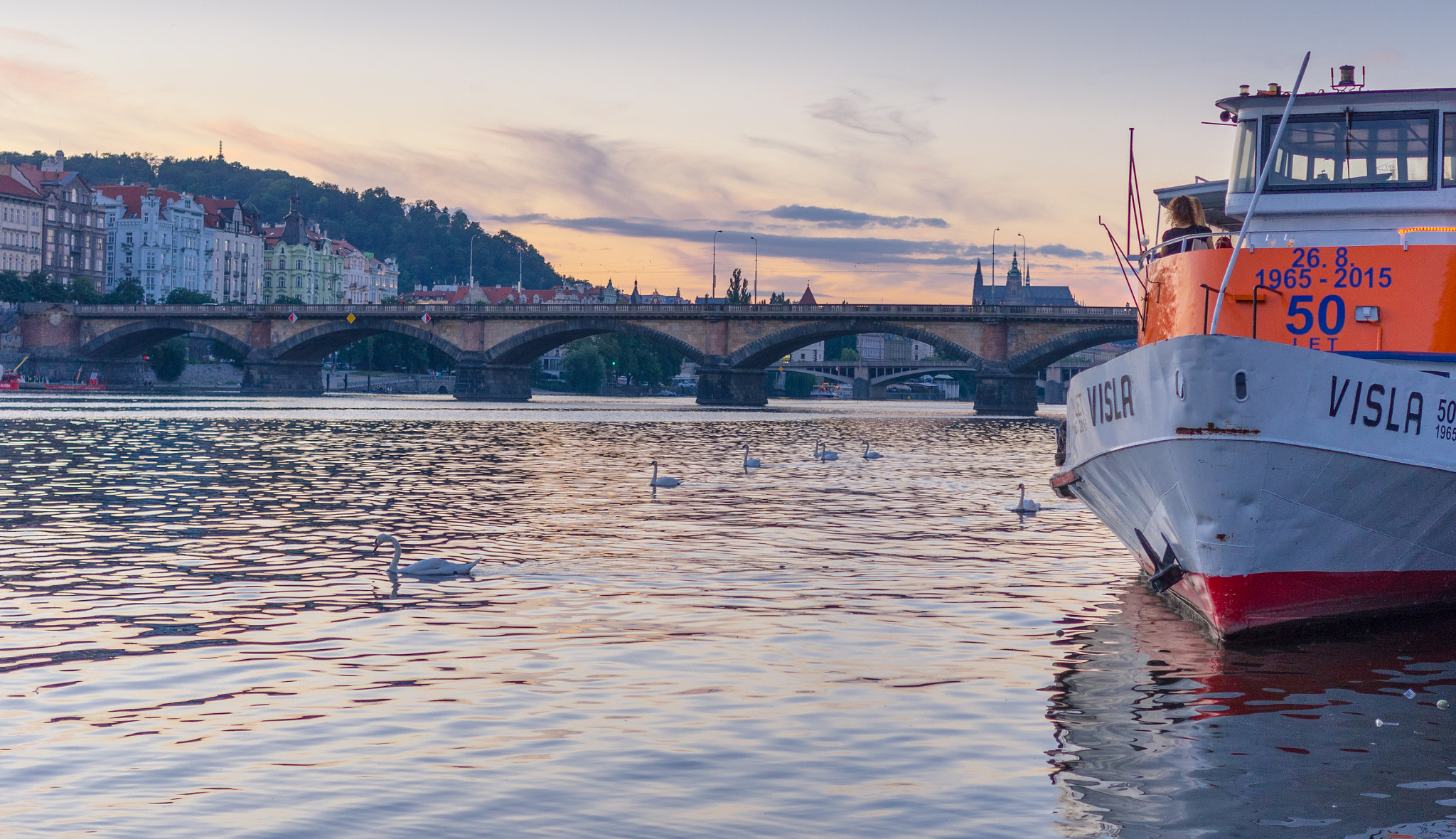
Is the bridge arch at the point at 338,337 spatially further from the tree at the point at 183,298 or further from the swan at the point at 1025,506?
the swan at the point at 1025,506

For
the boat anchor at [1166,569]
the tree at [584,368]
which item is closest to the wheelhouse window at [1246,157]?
the boat anchor at [1166,569]

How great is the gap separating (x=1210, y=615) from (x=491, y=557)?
9.68m

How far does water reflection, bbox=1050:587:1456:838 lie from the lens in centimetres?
895

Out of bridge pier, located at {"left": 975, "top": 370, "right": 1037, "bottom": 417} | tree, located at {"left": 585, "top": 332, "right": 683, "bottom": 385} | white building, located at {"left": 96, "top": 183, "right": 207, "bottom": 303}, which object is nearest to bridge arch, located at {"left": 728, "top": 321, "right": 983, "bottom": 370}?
bridge pier, located at {"left": 975, "top": 370, "right": 1037, "bottom": 417}

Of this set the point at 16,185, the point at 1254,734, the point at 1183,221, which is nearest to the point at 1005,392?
the point at 1183,221

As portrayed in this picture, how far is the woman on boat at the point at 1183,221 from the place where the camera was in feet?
54.4

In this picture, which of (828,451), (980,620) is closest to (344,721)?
(980,620)

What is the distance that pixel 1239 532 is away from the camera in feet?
44.0

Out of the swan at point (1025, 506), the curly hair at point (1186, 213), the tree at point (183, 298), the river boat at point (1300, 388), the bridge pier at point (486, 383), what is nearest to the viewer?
the river boat at point (1300, 388)

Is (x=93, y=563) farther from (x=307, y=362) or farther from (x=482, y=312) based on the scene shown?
(x=307, y=362)

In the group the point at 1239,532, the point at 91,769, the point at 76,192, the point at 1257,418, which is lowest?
the point at 91,769

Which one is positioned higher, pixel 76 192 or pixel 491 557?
pixel 76 192

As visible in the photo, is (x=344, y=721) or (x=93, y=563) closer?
(x=344, y=721)

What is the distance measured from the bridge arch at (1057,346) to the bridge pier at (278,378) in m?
60.9
